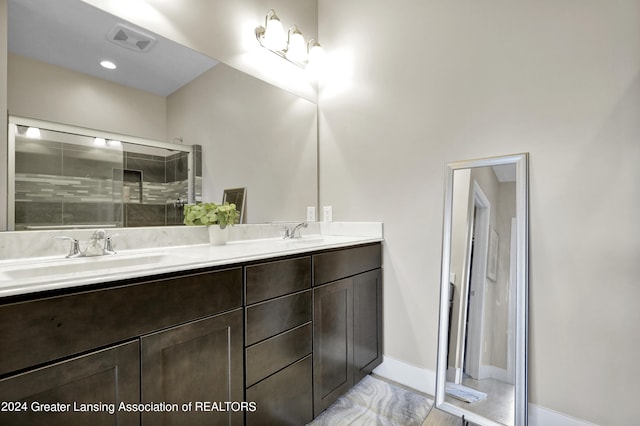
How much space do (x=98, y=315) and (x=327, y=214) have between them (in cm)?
166

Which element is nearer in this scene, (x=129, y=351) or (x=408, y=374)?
(x=129, y=351)

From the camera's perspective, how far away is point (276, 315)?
4.22 feet

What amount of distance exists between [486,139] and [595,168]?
0.48 meters

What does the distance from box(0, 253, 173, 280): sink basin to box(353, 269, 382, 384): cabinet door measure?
1.06 metres

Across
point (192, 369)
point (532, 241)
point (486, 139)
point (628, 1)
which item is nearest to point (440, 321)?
point (532, 241)

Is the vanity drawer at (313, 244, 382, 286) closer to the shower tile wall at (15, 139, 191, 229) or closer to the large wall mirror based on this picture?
the large wall mirror

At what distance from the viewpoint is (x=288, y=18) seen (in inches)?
84.2

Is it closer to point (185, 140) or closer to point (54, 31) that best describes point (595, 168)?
point (185, 140)

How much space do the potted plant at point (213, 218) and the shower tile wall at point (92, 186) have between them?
0.18 ft

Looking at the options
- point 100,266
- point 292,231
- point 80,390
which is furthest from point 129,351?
point 292,231

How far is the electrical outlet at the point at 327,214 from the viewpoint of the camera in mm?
2297

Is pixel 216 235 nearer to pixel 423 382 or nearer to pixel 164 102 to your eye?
pixel 164 102

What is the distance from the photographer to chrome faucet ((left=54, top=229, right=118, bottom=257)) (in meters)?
1.18

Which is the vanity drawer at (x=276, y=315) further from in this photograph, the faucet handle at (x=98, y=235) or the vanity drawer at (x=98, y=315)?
the faucet handle at (x=98, y=235)
